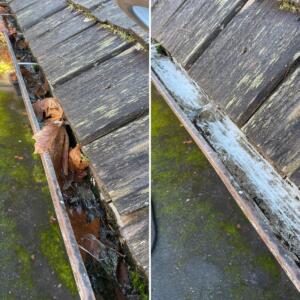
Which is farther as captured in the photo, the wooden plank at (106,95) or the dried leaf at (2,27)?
the dried leaf at (2,27)

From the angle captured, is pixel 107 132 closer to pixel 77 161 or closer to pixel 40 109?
pixel 77 161

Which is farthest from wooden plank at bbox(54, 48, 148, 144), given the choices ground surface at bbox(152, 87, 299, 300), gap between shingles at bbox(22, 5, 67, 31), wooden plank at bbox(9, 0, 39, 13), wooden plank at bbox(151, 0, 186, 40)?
wooden plank at bbox(9, 0, 39, 13)

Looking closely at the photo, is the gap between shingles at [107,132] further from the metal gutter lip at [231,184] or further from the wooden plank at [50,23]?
the wooden plank at [50,23]

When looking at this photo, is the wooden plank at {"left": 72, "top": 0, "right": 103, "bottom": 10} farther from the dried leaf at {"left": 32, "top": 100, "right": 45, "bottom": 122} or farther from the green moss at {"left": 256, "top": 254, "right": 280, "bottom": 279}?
the green moss at {"left": 256, "top": 254, "right": 280, "bottom": 279}

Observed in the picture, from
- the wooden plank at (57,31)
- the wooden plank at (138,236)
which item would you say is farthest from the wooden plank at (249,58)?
the wooden plank at (57,31)

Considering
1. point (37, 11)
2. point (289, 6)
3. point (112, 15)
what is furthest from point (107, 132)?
point (37, 11)

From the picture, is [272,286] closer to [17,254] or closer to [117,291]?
[117,291]

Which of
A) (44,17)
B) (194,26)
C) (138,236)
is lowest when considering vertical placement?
(44,17)
